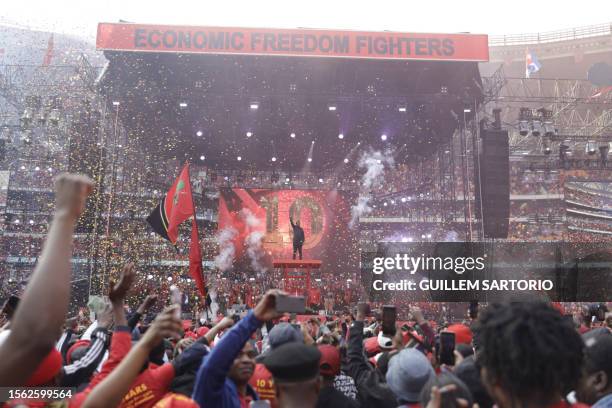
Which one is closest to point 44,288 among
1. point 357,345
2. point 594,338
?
point 594,338

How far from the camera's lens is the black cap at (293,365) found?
1.84 m

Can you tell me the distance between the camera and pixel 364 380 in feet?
9.71

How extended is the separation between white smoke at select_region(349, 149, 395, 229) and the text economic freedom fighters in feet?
58.0

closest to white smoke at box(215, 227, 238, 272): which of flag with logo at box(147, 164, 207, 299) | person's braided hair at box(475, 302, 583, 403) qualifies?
flag with logo at box(147, 164, 207, 299)

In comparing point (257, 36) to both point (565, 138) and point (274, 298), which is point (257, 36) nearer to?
point (565, 138)

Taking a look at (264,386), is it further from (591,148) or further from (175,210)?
(591,148)

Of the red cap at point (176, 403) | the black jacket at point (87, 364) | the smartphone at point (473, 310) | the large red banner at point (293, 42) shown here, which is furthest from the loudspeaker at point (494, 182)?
the red cap at point (176, 403)

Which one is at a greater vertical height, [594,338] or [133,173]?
[133,173]

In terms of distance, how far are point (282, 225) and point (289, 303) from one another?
21659 millimetres

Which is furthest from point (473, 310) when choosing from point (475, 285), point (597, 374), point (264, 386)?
point (597, 374)

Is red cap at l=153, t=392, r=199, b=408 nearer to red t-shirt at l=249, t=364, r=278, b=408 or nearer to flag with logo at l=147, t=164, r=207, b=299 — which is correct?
red t-shirt at l=249, t=364, r=278, b=408

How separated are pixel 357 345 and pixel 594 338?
4.51 feet

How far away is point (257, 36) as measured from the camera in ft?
49.3

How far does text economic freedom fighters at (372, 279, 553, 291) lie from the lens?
19.3ft
